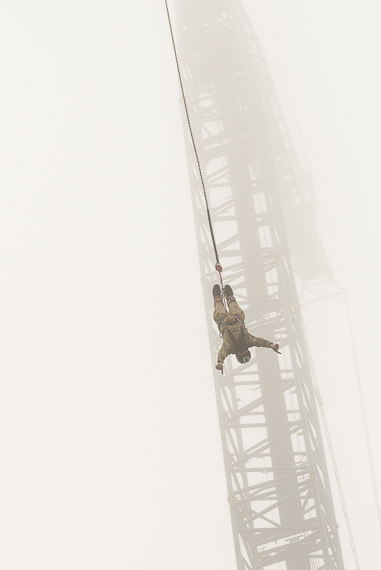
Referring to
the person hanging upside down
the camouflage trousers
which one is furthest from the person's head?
the camouflage trousers

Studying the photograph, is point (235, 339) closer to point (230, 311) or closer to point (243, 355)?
point (243, 355)

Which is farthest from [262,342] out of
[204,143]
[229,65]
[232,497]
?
[229,65]

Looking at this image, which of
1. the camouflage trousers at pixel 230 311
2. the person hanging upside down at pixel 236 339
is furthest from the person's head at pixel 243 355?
the camouflage trousers at pixel 230 311

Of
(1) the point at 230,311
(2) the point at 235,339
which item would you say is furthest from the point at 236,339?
(1) the point at 230,311

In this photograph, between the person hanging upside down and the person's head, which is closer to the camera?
the person hanging upside down

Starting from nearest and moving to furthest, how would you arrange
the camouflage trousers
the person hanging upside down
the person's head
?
1. the person hanging upside down
2. the person's head
3. the camouflage trousers

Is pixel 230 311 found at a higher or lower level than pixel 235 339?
higher

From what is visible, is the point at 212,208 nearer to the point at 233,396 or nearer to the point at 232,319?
the point at 233,396

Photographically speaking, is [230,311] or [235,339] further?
[230,311]

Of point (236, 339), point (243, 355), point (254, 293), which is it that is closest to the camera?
point (236, 339)

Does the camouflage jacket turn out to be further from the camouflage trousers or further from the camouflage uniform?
the camouflage trousers

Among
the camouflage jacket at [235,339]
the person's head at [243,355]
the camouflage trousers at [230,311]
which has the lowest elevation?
the person's head at [243,355]

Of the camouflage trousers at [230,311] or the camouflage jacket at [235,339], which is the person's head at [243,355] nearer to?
the camouflage jacket at [235,339]

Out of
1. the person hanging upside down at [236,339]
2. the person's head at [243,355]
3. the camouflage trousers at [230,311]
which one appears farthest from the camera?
the camouflage trousers at [230,311]
